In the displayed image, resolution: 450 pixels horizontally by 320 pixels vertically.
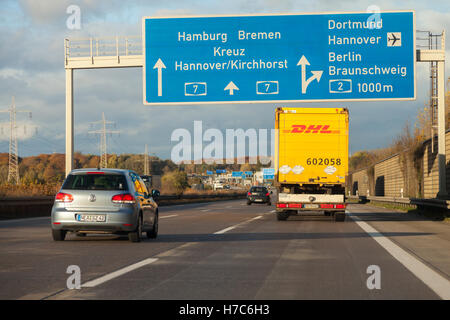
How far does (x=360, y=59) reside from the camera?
979 inches

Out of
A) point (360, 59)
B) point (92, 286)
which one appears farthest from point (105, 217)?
point (360, 59)

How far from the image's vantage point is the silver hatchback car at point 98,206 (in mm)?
13227

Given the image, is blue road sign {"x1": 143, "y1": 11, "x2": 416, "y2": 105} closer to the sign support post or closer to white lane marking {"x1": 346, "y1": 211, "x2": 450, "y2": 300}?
the sign support post

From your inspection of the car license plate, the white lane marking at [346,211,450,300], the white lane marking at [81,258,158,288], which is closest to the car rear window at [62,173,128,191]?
the car license plate

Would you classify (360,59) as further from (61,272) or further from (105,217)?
(61,272)

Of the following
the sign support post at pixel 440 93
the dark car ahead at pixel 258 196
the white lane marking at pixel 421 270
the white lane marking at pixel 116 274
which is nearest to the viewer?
the white lane marking at pixel 421 270

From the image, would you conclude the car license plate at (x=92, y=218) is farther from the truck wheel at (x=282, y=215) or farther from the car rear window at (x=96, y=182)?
the truck wheel at (x=282, y=215)

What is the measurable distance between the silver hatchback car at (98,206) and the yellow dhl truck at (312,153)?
9.62 m

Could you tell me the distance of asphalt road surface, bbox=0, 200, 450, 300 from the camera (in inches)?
296

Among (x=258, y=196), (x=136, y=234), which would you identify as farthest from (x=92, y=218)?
(x=258, y=196)

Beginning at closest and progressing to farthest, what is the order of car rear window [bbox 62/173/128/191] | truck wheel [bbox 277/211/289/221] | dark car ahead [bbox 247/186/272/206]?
1. car rear window [bbox 62/173/128/191]
2. truck wheel [bbox 277/211/289/221]
3. dark car ahead [bbox 247/186/272/206]

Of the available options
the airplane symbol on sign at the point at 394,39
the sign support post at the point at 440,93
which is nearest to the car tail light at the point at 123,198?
the airplane symbol on sign at the point at 394,39

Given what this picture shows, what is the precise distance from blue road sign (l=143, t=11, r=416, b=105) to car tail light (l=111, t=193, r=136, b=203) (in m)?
12.5
